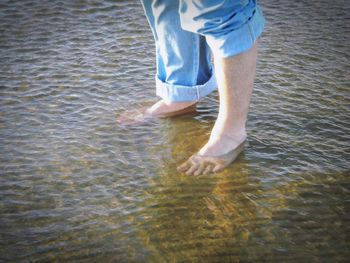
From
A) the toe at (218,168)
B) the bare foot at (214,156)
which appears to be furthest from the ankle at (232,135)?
the toe at (218,168)

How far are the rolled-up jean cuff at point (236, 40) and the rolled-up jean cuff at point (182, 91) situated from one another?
13.3 inches

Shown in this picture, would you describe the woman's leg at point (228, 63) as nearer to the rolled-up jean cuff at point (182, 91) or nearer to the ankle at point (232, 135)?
the ankle at point (232, 135)

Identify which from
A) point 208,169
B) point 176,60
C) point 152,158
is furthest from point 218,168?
point 176,60

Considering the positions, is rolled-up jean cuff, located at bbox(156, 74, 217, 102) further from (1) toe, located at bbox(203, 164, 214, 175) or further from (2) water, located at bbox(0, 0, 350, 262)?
(1) toe, located at bbox(203, 164, 214, 175)

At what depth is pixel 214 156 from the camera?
1697 millimetres

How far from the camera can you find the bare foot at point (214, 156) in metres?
1.64

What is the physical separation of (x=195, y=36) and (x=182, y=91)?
236mm

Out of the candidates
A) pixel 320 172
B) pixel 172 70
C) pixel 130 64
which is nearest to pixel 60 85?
pixel 130 64

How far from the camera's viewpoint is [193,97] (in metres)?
1.93

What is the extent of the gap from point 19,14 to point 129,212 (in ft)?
6.11

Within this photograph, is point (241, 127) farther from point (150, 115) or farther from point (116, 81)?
point (116, 81)

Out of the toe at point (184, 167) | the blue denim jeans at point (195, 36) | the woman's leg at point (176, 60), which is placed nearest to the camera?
the blue denim jeans at point (195, 36)

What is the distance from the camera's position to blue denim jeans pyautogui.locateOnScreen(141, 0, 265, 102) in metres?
1.54

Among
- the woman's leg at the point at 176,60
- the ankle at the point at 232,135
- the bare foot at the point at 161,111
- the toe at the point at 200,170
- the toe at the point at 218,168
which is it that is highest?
the woman's leg at the point at 176,60
